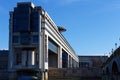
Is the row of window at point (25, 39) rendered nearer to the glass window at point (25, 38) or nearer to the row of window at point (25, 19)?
the glass window at point (25, 38)

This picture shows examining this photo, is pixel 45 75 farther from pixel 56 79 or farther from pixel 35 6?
pixel 35 6

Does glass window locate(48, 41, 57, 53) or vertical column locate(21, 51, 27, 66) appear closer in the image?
vertical column locate(21, 51, 27, 66)

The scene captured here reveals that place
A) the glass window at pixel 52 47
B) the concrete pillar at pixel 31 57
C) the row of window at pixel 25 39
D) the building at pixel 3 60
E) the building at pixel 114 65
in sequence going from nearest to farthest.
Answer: the building at pixel 114 65
the row of window at pixel 25 39
the concrete pillar at pixel 31 57
the glass window at pixel 52 47
the building at pixel 3 60

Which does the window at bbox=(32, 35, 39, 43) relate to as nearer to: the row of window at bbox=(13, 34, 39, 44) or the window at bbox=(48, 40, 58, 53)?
the row of window at bbox=(13, 34, 39, 44)

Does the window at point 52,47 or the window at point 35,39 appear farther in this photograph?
the window at point 52,47

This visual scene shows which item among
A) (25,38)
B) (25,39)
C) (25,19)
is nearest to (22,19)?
(25,19)

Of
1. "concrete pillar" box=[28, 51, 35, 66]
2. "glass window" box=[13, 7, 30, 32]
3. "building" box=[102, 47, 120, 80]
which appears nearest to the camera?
"building" box=[102, 47, 120, 80]

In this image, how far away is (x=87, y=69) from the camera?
418 ft

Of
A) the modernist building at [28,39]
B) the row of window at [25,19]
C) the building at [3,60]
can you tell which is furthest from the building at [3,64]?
the row of window at [25,19]

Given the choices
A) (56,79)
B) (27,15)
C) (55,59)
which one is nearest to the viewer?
(27,15)

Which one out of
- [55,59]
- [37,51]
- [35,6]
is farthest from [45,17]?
[55,59]

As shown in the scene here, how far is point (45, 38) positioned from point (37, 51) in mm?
5922

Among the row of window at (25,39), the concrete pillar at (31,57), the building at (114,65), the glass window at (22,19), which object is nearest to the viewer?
the building at (114,65)

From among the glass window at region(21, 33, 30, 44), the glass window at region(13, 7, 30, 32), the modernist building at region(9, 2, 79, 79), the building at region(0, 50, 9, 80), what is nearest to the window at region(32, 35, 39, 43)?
the modernist building at region(9, 2, 79, 79)
